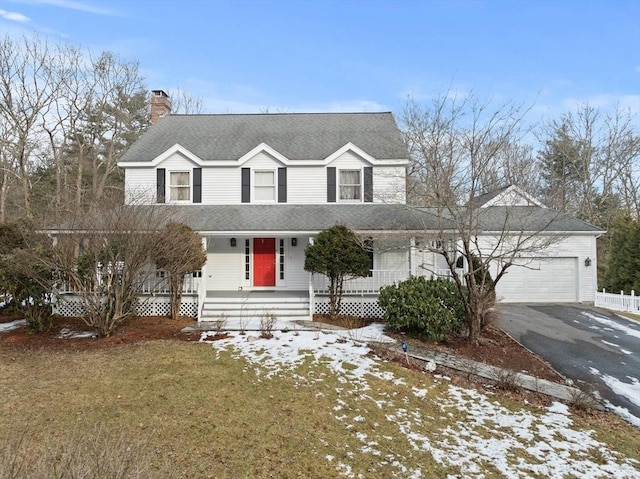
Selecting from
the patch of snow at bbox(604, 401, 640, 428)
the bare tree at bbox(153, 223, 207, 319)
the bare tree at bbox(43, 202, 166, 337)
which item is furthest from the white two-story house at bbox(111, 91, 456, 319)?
the patch of snow at bbox(604, 401, 640, 428)

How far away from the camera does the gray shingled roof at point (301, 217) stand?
12.9 meters

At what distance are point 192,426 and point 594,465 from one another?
18.1 ft

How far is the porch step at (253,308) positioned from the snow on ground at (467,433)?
137 inches

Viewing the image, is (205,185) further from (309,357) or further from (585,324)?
(585,324)

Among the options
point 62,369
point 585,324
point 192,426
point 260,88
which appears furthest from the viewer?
point 260,88

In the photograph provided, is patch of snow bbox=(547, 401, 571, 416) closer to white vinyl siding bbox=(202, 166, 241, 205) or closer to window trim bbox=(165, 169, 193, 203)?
white vinyl siding bbox=(202, 166, 241, 205)

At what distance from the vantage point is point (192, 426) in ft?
17.9

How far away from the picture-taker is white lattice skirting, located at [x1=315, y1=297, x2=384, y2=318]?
12.4 meters

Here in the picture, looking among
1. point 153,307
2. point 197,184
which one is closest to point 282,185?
point 197,184

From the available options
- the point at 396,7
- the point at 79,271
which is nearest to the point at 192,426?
the point at 79,271

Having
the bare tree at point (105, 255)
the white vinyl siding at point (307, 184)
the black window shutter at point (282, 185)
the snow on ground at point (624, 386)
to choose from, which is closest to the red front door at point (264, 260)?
the black window shutter at point (282, 185)

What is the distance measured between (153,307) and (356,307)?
6689 millimetres

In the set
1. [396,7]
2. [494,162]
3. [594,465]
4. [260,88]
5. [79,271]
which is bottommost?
[594,465]

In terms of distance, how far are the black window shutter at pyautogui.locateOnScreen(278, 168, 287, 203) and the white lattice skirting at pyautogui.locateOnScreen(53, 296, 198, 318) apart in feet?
17.0
